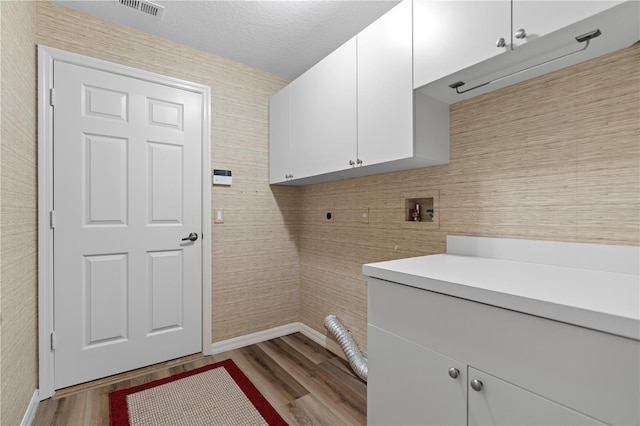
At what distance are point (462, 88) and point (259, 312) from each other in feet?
7.76

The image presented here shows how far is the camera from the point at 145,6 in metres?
1.90

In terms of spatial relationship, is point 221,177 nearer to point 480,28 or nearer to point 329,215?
point 329,215

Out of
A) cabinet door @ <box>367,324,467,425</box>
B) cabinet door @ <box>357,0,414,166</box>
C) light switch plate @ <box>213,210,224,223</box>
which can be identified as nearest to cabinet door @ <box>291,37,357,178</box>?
cabinet door @ <box>357,0,414,166</box>

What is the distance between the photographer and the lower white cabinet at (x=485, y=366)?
2.25 ft

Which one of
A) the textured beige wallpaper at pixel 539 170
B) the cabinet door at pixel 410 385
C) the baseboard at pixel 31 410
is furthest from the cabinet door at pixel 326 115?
the baseboard at pixel 31 410

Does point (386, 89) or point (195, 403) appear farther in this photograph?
point (195, 403)

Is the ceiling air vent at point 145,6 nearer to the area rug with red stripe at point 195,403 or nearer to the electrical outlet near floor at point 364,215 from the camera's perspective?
the electrical outlet near floor at point 364,215

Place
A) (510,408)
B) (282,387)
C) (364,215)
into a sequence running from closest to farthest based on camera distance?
1. (510,408)
2. (282,387)
3. (364,215)

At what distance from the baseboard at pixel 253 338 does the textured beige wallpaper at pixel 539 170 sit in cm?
130

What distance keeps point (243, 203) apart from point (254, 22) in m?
1.40

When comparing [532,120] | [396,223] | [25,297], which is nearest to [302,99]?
[396,223]

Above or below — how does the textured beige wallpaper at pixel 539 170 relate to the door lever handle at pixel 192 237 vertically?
above

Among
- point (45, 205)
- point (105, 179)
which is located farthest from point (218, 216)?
point (45, 205)

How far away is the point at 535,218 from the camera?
4.31 ft
